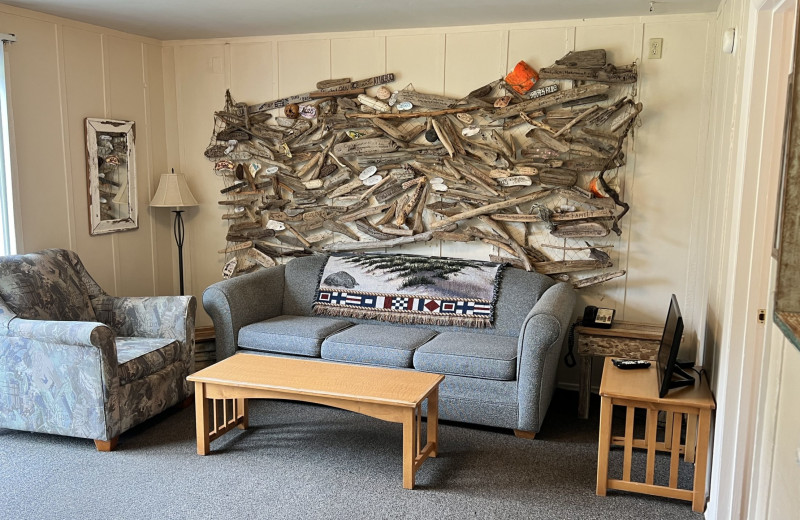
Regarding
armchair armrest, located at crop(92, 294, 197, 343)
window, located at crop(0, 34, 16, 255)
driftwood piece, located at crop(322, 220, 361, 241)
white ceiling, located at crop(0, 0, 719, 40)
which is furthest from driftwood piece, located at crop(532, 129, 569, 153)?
window, located at crop(0, 34, 16, 255)

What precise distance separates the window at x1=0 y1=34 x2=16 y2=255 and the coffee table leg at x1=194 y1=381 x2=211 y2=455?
5.32ft

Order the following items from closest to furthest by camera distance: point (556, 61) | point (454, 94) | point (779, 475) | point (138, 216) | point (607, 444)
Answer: point (779, 475) < point (607, 444) < point (556, 61) < point (454, 94) < point (138, 216)

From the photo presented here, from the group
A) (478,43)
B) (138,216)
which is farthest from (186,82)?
(478,43)

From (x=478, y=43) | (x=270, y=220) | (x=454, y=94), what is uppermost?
(x=478, y=43)

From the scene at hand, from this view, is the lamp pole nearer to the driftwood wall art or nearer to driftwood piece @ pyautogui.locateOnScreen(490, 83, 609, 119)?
the driftwood wall art

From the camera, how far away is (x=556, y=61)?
168 inches

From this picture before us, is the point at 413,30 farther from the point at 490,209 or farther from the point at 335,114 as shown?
the point at 490,209

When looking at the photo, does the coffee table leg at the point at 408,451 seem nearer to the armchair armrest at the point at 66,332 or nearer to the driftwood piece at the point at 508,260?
the armchair armrest at the point at 66,332

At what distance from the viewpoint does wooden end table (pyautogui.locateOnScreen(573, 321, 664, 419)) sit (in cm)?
389

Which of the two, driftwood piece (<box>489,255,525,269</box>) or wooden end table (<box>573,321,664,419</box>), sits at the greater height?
driftwood piece (<box>489,255,525,269</box>)

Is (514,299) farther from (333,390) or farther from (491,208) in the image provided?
(333,390)

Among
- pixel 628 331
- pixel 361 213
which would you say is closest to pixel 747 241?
pixel 628 331

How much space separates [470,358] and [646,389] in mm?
979

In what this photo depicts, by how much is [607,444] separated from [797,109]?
1.76 meters
